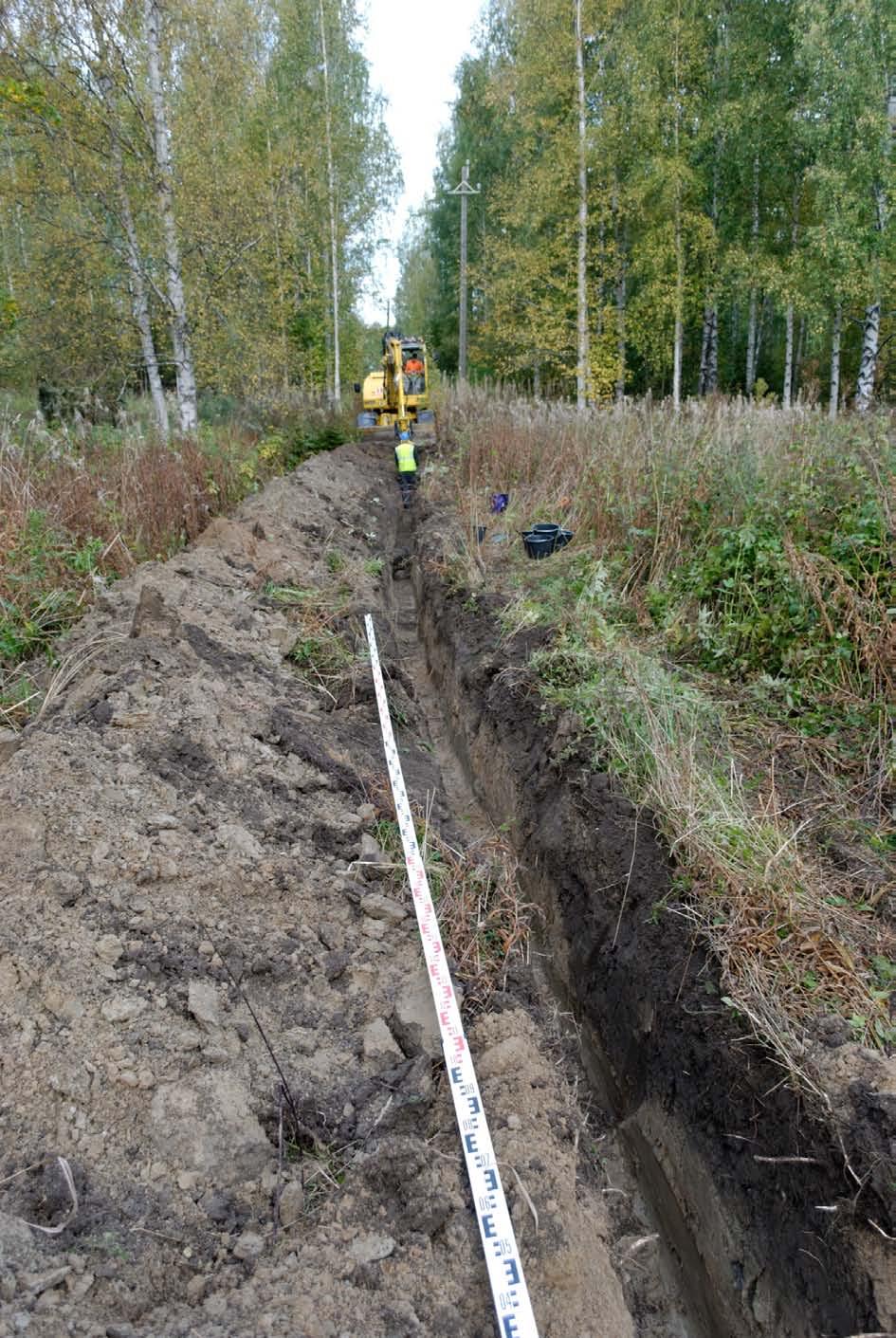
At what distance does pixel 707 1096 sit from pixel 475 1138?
2.71 ft

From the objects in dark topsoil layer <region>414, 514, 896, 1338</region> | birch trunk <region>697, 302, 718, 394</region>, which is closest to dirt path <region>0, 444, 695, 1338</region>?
dark topsoil layer <region>414, 514, 896, 1338</region>

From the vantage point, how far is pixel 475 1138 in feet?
7.89

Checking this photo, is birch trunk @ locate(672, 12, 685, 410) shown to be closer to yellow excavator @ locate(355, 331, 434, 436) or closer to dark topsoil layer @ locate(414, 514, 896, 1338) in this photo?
yellow excavator @ locate(355, 331, 434, 436)

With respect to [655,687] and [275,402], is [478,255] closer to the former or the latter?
[275,402]

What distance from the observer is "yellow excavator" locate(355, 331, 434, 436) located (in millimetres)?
15156

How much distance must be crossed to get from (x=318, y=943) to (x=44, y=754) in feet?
4.45

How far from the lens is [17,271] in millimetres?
13242

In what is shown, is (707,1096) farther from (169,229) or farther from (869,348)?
(869,348)

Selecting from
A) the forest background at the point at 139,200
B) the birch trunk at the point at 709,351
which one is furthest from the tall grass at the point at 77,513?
the birch trunk at the point at 709,351

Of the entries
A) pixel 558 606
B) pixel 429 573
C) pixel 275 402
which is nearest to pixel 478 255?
pixel 275 402

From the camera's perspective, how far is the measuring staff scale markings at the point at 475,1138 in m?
1.99

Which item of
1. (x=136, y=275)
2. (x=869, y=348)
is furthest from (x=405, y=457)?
(x=869, y=348)

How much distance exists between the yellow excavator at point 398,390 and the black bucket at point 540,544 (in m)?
8.25

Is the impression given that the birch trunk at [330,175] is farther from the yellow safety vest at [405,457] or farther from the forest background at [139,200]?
the yellow safety vest at [405,457]
